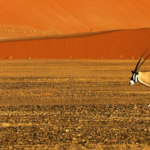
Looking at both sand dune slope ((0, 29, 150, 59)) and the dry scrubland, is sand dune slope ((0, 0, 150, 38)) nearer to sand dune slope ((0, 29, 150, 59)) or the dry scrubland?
sand dune slope ((0, 29, 150, 59))

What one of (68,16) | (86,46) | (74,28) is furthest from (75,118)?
(68,16)

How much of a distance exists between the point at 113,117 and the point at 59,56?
35735mm

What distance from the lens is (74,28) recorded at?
3209 inches

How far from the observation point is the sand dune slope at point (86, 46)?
148ft

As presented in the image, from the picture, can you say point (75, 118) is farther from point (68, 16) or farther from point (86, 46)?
point (68, 16)

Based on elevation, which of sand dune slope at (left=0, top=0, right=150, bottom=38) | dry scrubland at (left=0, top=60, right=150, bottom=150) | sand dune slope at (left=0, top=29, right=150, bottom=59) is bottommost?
dry scrubland at (left=0, top=60, right=150, bottom=150)

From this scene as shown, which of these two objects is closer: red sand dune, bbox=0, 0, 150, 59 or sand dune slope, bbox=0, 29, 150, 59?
sand dune slope, bbox=0, 29, 150, 59

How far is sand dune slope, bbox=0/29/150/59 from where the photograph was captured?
45000mm

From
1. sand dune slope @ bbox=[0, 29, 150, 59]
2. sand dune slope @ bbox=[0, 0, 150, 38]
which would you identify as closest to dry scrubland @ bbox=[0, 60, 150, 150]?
sand dune slope @ bbox=[0, 29, 150, 59]

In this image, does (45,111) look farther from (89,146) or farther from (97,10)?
(97,10)

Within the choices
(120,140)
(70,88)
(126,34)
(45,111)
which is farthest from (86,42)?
(120,140)

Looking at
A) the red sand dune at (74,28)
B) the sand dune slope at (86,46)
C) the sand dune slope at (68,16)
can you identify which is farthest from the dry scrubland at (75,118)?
the sand dune slope at (68,16)

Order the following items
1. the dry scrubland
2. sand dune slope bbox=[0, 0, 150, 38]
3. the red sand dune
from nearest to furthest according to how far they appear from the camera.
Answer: the dry scrubland
the red sand dune
sand dune slope bbox=[0, 0, 150, 38]

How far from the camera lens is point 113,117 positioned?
9.34 m
